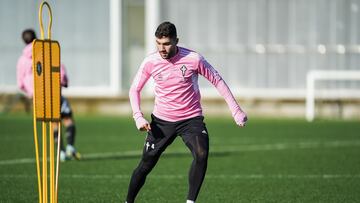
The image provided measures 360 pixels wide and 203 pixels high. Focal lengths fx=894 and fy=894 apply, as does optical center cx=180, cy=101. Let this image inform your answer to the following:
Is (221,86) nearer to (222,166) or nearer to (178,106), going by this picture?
(178,106)

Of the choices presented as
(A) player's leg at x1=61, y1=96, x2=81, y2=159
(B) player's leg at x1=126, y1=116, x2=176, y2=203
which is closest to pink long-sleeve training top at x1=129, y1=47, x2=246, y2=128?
(B) player's leg at x1=126, y1=116, x2=176, y2=203

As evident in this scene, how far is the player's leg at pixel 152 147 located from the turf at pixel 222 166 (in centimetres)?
118

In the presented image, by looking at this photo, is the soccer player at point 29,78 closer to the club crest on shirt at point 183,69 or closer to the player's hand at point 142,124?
the club crest on shirt at point 183,69

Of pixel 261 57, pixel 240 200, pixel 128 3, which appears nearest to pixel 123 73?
pixel 128 3

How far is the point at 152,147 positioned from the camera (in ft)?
30.6

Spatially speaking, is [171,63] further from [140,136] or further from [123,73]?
[123,73]

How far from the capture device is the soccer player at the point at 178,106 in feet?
30.1

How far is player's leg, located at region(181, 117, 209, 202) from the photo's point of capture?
9164 mm

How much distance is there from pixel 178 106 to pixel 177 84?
9.3 inches

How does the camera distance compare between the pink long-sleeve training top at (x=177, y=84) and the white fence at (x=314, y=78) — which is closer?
the pink long-sleeve training top at (x=177, y=84)

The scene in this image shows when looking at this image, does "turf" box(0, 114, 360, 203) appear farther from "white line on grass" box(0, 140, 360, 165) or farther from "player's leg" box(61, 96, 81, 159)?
"player's leg" box(61, 96, 81, 159)

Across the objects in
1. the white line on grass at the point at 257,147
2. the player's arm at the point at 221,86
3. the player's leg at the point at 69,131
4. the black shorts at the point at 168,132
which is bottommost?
Answer: the white line on grass at the point at 257,147

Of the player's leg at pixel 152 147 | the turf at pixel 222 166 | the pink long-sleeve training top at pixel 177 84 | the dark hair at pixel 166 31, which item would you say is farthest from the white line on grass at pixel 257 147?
the dark hair at pixel 166 31

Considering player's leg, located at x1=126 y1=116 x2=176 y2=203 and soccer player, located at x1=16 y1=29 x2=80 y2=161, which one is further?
soccer player, located at x1=16 y1=29 x2=80 y2=161
